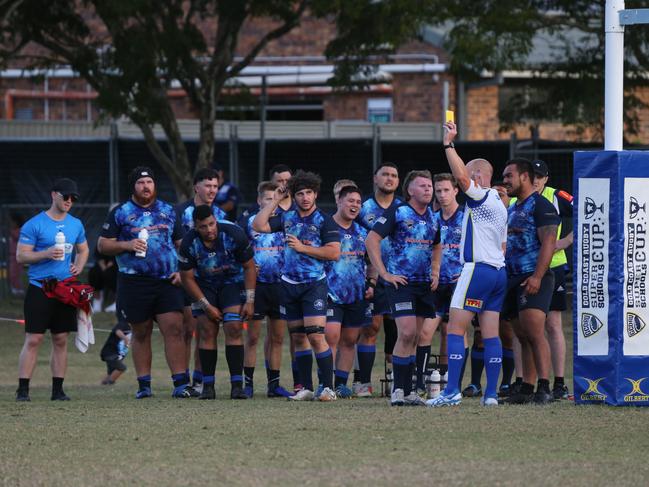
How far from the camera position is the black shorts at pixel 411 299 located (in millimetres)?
11831

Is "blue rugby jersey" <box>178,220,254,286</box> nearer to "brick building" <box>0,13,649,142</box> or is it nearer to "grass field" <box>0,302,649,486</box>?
"grass field" <box>0,302,649,486</box>

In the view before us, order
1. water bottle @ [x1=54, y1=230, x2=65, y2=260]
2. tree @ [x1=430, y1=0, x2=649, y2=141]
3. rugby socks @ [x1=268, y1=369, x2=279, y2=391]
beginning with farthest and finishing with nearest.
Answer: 1. tree @ [x1=430, y1=0, x2=649, y2=141]
2. rugby socks @ [x1=268, y1=369, x2=279, y2=391]
3. water bottle @ [x1=54, y1=230, x2=65, y2=260]

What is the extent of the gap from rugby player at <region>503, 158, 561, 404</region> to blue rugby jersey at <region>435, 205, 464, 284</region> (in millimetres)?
1013

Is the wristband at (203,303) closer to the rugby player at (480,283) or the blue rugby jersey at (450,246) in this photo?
the blue rugby jersey at (450,246)

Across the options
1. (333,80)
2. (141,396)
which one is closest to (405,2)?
(333,80)

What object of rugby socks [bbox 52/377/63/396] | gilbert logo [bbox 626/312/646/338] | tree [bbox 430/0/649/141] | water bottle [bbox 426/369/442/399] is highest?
tree [bbox 430/0/649/141]

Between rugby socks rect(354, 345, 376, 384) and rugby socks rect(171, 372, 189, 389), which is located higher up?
rugby socks rect(354, 345, 376, 384)

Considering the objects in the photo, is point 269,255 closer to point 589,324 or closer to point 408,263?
point 408,263

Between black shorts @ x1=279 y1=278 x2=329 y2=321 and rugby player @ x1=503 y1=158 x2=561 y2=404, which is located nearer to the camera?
rugby player @ x1=503 y1=158 x2=561 y2=404

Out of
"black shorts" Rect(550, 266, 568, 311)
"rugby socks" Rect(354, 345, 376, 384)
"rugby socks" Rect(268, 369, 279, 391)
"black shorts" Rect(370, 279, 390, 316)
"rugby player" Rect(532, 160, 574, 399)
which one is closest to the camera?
"rugby player" Rect(532, 160, 574, 399)

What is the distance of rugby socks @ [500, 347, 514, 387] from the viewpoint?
13078 mm

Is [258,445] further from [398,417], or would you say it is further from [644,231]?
[644,231]

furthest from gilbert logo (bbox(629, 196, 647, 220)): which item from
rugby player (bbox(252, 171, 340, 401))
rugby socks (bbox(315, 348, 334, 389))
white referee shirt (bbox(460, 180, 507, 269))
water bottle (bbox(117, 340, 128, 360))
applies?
water bottle (bbox(117, 340, 128, 360))

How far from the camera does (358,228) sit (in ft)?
44.0
